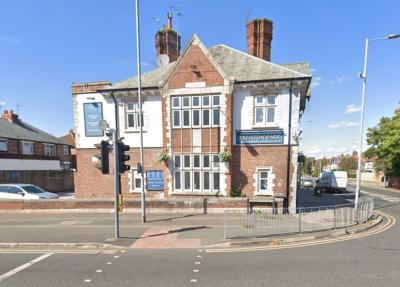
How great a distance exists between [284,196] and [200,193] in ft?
17.6

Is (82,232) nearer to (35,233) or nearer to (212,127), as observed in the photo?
(35,233)

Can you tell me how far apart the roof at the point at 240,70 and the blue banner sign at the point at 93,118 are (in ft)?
6.51

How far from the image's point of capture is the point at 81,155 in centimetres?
1641

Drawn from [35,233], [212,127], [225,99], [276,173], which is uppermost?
[225,99]

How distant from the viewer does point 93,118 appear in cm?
1630

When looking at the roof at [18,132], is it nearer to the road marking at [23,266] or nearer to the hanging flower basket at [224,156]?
the road marking at [23,266]

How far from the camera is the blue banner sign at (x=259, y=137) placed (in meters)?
13.8

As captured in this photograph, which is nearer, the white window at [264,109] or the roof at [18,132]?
the white window at [264,109]

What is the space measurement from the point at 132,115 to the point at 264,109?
9212mm

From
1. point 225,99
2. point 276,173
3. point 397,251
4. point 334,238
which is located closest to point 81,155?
point 225,99

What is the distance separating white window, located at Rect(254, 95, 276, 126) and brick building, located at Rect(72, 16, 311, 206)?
6cm

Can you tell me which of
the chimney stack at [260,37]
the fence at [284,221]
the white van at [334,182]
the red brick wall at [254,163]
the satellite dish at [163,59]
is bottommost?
the white van at [334,182]

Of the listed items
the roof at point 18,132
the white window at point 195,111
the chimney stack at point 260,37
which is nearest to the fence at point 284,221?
the white window at point 195,111

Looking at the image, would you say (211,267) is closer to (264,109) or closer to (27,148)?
(264,109)
